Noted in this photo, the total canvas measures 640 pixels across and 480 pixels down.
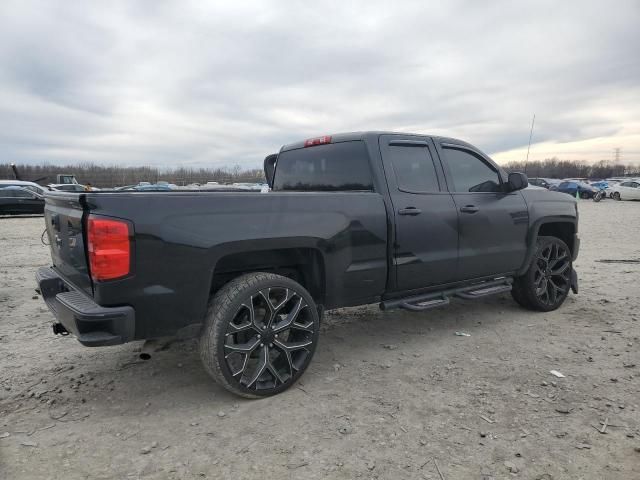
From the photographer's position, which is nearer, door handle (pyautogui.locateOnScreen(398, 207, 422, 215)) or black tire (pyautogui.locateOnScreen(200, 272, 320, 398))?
A: black tire (pyautogui.locateOnScreen(200, 272, 320, 398))

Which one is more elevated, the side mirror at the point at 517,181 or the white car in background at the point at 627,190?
the side mirror at the point at 517,181

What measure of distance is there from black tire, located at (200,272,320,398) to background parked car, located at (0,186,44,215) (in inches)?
801

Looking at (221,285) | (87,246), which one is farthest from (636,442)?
(87,246)

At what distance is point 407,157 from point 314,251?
135 centimetres

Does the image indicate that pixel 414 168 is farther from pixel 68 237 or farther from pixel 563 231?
pixel 68 237

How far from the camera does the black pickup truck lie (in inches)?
107

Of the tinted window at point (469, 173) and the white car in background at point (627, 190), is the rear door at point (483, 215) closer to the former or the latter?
the tinted window at point (469, 173)

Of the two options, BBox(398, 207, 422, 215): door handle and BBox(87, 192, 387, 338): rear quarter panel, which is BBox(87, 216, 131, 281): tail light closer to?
BBox(87, 192, 387, 338): rear quarter panel

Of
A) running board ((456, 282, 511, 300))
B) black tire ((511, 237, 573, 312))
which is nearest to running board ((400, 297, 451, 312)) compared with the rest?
running board ((456, 282, 511, 300))

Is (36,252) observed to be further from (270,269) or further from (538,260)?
(538,260)

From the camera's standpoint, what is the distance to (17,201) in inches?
788

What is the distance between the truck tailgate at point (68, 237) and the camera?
2.81 meters

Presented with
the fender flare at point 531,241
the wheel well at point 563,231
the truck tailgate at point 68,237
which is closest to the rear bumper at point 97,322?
the truck tailgate at point 68,237

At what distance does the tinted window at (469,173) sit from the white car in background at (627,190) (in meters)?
31.9
